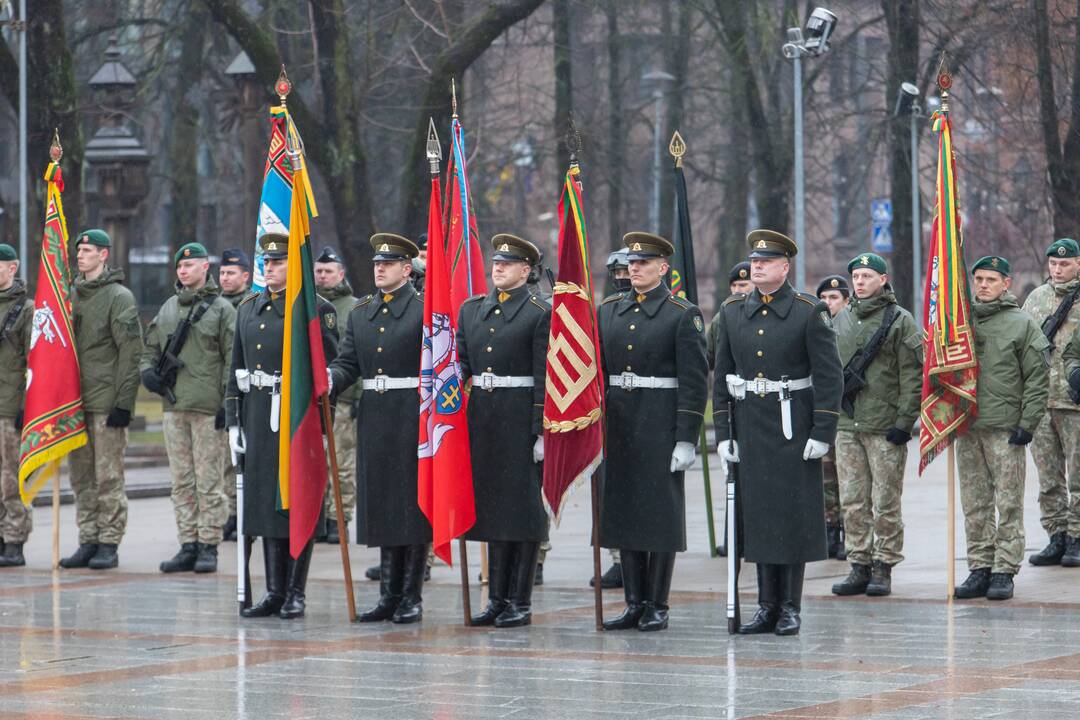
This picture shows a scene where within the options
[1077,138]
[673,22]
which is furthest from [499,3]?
[673,22]

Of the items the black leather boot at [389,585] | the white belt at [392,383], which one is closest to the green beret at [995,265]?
the white belt at [392,383]

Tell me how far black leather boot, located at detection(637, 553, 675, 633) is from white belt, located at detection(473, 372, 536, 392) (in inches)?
44.2

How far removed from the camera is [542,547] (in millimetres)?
12789

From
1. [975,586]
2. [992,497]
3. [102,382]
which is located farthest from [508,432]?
[102,382]

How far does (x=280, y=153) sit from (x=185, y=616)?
265 centimetres

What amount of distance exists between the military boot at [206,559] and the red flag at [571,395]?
3.73 meters

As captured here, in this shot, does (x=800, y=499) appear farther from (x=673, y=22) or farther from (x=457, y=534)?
(x=673, y=22)

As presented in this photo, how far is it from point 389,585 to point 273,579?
69cm

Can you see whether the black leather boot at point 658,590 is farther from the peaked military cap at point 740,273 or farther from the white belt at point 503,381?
the peaked military cap at point 740,273

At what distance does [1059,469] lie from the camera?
13.1 meters

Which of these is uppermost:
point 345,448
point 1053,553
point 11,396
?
point 11,396

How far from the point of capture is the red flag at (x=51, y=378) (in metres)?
13.4

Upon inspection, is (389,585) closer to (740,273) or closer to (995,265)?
(740,273)

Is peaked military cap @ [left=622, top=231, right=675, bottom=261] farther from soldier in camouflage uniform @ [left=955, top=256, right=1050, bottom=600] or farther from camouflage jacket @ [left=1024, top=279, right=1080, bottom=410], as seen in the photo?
camouflage jacket @ [left=1024, top=279, right=1080, bottom=410]
